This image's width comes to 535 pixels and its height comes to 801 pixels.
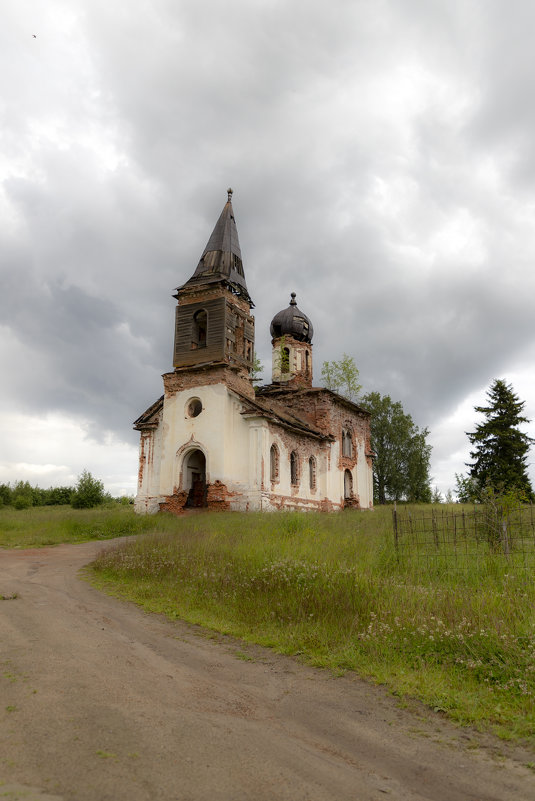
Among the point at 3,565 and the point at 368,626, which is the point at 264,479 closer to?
the point at 3,565

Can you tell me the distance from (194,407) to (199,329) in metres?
4.62

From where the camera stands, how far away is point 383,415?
47625 millimetres

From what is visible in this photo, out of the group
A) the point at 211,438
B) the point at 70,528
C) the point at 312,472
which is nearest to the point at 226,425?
the point at 211,438

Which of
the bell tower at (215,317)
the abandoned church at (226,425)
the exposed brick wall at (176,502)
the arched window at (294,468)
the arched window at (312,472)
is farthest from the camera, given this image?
the arched window at (312,472)

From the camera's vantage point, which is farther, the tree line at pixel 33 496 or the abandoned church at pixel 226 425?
the tree line at pixel 33 496

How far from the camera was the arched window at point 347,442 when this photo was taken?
107 feet

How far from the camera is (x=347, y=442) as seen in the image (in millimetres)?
33062

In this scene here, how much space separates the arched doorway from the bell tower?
448 cm

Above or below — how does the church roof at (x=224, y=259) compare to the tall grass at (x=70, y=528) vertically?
above

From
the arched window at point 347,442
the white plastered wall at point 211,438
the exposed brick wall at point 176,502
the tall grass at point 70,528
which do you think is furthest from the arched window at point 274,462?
the arched window at point 347,442

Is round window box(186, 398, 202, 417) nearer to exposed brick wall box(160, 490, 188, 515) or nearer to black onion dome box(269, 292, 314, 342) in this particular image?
exposed brick wall box(160, 490, 188, 515)

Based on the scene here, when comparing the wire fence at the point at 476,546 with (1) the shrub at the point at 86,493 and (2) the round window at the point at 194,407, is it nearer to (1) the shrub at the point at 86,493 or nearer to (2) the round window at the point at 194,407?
(2) the round window at the point at 194,407

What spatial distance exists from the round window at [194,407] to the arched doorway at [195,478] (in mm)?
1827

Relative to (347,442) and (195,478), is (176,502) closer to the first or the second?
(195,478)
